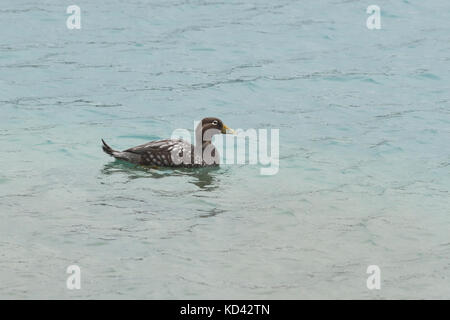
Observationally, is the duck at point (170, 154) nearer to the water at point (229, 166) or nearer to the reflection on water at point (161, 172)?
the reflection on water at point (161, 172)

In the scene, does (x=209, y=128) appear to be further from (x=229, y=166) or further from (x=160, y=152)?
(x=160, y=152)

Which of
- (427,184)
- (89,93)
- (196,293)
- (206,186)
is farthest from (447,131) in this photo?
(196,293)

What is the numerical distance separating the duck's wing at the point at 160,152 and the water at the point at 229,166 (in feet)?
0.59

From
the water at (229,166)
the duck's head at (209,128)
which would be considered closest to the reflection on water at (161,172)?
the water at (229,166)

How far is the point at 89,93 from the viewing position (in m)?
17.8

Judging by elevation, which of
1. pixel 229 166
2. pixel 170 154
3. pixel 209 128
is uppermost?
pixel 209 128

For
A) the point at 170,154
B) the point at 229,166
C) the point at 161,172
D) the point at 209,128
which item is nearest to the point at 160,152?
the point at 170,154

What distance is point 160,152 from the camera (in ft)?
45.4

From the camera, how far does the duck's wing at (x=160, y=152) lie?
13.8 m

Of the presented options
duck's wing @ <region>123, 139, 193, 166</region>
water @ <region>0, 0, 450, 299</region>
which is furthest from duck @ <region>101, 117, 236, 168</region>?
water @ <region>0, 0, 450, 299</region>

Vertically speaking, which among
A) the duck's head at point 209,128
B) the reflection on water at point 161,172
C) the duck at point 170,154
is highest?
the duck's head at point 209,128

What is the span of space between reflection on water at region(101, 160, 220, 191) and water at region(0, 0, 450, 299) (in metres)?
0.05

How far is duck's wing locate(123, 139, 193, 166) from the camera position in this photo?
13836 mm

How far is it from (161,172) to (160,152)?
28cm
